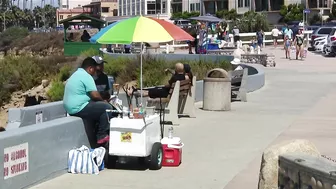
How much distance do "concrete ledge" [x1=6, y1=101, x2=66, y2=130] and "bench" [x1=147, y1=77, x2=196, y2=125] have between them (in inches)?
85.0

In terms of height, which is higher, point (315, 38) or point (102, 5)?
point (102, 5)

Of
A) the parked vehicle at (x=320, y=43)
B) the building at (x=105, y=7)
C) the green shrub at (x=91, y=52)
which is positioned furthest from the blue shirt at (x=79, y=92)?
the building at (x=105, y=7)

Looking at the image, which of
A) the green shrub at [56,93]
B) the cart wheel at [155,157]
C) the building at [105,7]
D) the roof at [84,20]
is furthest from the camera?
the building at [105,7]

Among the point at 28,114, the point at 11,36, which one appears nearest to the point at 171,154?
the point at 28,114

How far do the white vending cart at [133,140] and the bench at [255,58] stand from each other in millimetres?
20921

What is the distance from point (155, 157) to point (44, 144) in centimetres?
156

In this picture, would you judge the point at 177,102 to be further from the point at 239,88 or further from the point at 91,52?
the point at 91,52

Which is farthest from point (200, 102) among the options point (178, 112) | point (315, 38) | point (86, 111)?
point (315, 38)

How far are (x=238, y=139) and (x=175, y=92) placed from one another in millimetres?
1825

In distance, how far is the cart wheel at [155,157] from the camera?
8570 millimetres

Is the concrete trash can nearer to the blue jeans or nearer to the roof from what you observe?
the blue jeans

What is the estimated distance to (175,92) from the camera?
481 inches

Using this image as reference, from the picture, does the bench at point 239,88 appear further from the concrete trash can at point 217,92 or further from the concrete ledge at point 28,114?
the concrete ledge at point 28,114

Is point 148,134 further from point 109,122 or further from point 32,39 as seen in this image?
point 32,39
